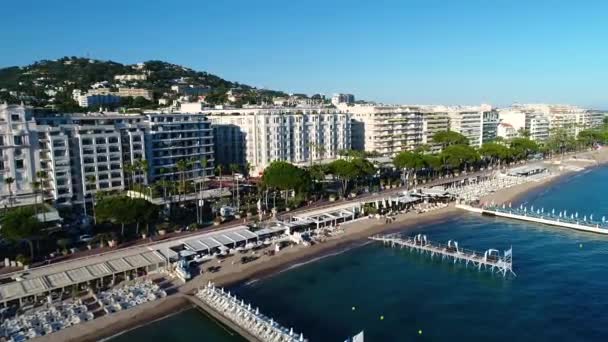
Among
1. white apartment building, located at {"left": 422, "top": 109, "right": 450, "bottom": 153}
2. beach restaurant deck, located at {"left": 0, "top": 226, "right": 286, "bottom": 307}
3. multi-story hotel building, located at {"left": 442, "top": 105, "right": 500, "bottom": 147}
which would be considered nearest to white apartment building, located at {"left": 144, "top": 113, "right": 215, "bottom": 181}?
beach restaurant deck, located at {"left": 0, "top": 226, "right": 286, "bottom": 307}

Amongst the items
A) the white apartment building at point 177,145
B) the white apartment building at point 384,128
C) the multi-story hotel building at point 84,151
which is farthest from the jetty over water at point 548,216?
the multi-story hotel building at point 84,151

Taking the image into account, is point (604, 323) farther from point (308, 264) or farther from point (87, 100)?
point (87, 100)

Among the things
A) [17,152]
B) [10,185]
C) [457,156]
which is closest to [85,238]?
[10,185]

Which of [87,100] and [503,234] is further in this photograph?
[87,100]

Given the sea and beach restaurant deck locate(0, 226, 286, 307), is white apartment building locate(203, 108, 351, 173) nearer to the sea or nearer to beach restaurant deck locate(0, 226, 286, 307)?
beach restaurant deck locate(0, 226, 286, 307)

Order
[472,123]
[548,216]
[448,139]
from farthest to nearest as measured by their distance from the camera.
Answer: [472,123], [448,139], [548,216]

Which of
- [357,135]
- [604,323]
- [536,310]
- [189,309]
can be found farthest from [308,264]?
[357,135]

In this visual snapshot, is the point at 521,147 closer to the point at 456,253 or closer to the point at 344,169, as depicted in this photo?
the point at 344,169

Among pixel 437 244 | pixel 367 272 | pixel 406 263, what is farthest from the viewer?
pixel 437 244
